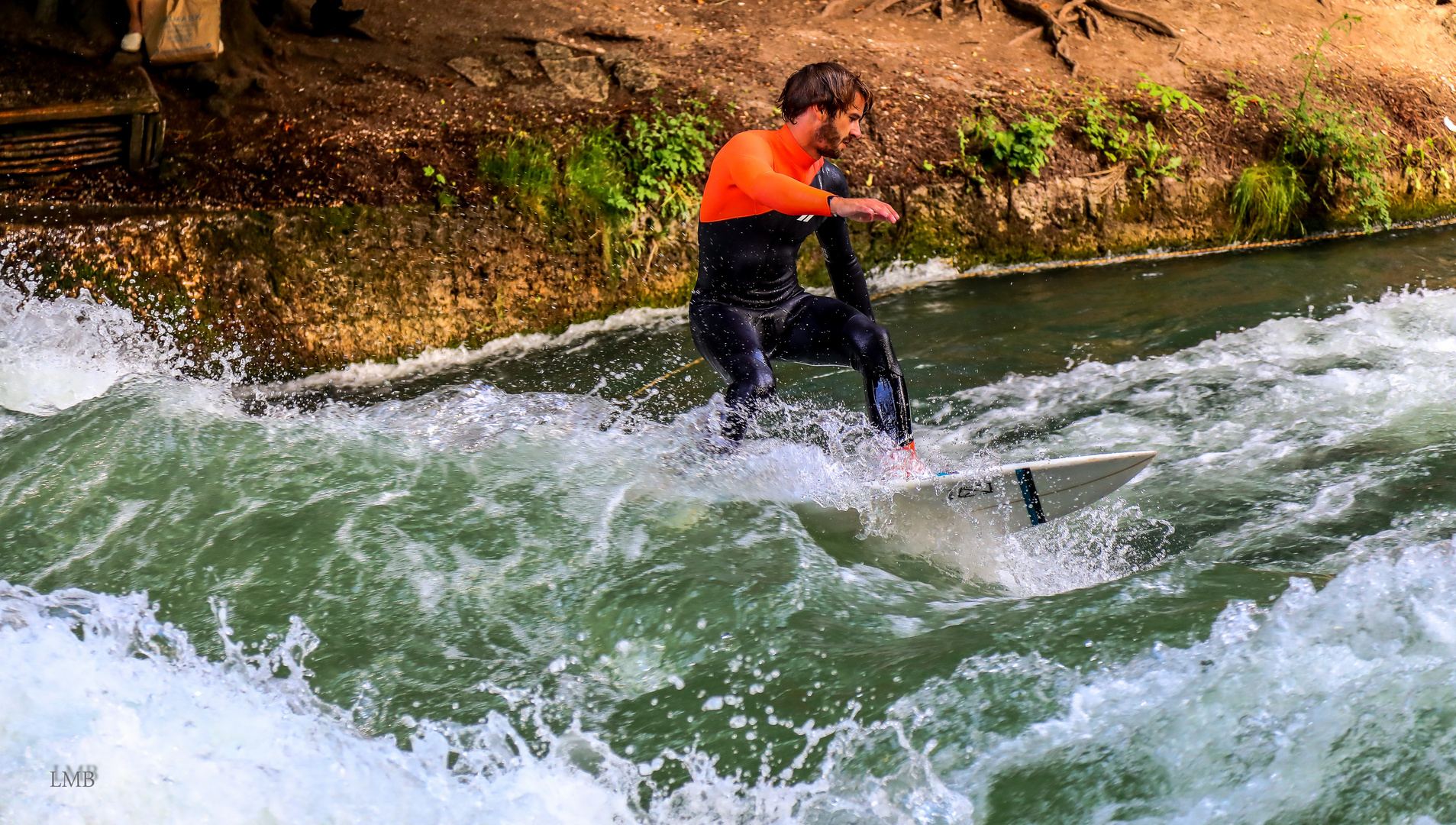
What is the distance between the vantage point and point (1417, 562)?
3.14 meters

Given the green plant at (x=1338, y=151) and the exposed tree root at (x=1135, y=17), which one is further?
the exposed tree root at (x=1135, y=17)

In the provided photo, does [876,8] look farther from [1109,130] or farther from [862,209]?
[862,209]

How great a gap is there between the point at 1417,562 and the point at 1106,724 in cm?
118

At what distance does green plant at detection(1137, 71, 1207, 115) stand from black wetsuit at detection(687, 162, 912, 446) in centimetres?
579

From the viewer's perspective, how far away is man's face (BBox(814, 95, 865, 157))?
3.98 metres

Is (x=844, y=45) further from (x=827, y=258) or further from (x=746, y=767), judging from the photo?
(x=746, y=767)

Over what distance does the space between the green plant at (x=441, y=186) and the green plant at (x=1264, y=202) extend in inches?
244

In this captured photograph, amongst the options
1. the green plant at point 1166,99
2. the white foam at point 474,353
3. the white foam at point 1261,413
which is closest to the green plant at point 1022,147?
the green plant at point 1166,99

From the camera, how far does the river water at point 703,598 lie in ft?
8.77

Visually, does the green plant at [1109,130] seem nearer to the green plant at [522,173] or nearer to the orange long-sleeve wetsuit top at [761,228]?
the green plant at [522,173]

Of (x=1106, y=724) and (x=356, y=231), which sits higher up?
(x=356, y=231)

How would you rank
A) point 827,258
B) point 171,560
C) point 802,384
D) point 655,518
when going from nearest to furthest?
point 171,560
point 655,518
point 827,258
point 802,384

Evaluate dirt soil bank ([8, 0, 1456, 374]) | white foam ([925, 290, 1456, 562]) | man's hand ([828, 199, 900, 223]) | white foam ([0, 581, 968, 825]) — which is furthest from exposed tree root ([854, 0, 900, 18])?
white foam ([0, 581, 968, 825])

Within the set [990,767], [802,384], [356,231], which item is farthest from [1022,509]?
[356,231]
